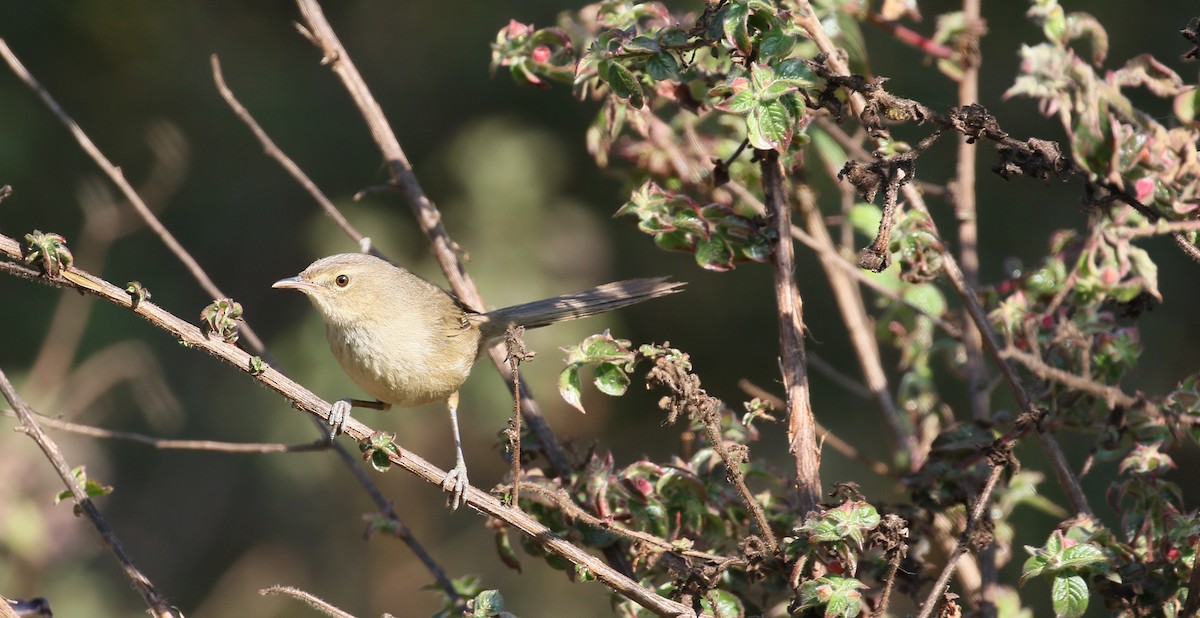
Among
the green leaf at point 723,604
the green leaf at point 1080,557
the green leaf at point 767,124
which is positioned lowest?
the green leaf at point 1080,557

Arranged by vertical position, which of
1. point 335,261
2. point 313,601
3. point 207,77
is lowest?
point 313,601

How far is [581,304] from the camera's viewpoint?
133 inches

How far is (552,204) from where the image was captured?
23.1ft

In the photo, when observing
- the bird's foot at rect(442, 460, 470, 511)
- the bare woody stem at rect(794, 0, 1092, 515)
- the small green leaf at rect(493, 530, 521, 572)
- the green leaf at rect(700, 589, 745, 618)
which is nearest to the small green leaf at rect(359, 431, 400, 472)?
the bird's foot at rect(442, 460, 470, 511)

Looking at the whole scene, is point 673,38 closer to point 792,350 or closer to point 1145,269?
point 792,350

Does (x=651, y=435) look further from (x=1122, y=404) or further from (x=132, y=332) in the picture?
(x=1122, y=404)

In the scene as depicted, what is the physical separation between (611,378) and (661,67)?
0.65 metres

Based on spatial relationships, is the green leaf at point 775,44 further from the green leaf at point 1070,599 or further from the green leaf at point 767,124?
the green leaf at point 1070,599

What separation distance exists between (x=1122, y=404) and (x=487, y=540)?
5.53m

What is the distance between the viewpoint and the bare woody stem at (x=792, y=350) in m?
2.30

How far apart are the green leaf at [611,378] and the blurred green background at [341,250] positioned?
367 cm

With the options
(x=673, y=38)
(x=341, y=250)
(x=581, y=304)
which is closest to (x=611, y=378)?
(x=673, y=38)

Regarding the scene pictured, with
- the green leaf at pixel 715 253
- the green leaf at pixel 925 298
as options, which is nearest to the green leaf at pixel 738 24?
the green leaf at pixel 715 253

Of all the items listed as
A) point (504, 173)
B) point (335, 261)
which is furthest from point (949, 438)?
point (504, 173)
